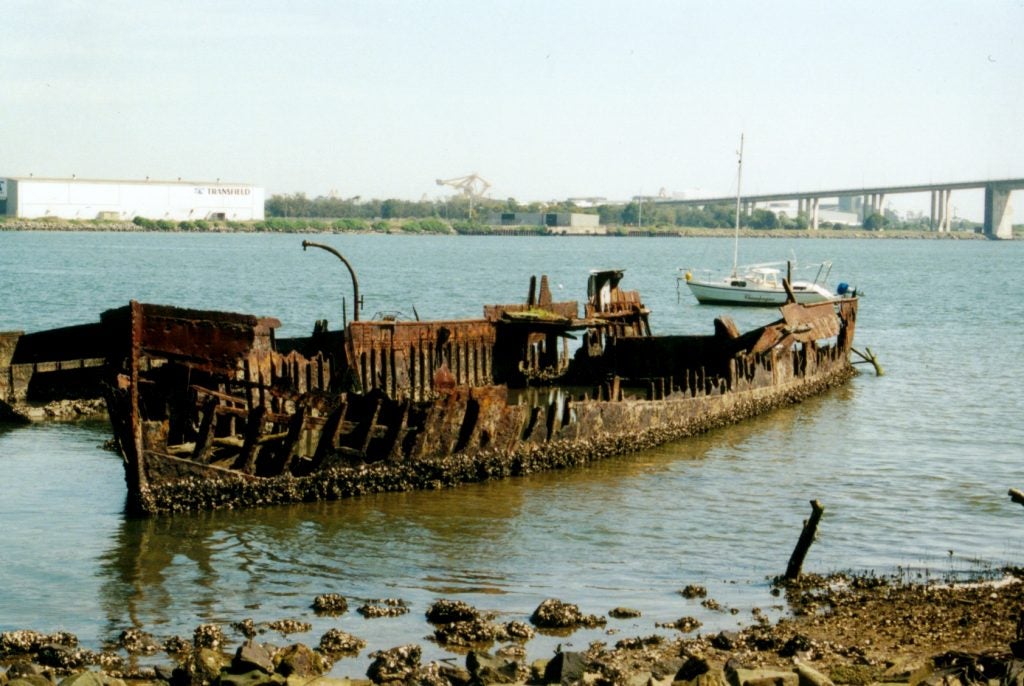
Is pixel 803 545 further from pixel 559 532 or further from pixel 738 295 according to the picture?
pixel 738 295

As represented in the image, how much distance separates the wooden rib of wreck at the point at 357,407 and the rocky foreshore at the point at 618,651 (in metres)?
4.62

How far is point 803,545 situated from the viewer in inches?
578

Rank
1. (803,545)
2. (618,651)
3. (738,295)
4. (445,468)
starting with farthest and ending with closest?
(738,295)
(445,468)
(803,545)
(618,651)

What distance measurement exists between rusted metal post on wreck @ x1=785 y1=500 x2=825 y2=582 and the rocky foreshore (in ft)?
1.59

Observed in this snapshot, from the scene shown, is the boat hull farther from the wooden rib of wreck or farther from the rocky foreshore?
the rocky foreshore

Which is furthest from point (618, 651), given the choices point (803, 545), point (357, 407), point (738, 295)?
point (738, 295)

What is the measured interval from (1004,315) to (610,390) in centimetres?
5302

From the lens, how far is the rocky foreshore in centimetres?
1080

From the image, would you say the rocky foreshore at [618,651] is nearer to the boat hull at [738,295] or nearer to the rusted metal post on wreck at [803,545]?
the rusted metal post on wreck at [803,545]

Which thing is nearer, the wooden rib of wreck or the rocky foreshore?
the rocky foreshore

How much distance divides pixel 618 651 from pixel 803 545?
359 cm

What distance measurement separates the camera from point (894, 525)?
1844 cm

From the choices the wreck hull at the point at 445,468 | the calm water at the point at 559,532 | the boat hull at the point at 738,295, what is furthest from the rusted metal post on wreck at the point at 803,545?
the boat hull at the point at 738,295

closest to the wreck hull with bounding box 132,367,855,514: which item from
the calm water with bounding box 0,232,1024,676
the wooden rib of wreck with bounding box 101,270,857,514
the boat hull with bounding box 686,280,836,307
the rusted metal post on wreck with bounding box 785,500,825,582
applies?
the wooden rib of wreck with bounding box 101,270,857,514
